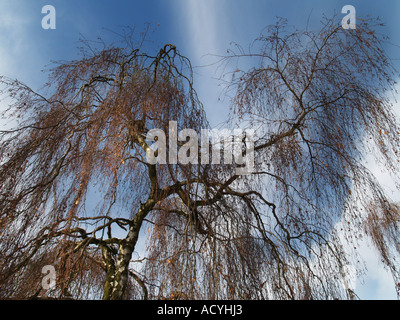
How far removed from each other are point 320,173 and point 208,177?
1424 mm

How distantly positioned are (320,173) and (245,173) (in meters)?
0.94

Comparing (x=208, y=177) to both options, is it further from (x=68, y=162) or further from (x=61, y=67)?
(x=61, y=67)

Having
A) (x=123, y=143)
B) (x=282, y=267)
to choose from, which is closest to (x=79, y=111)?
(x=123, y=143)

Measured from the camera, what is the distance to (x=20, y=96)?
370 centimetres

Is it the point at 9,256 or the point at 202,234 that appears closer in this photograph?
the point at 9,256

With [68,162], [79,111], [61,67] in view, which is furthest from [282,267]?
[61,67]

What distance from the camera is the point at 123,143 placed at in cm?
333

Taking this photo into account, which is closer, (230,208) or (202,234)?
(230,208)

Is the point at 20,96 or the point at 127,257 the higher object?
the point at 20,96

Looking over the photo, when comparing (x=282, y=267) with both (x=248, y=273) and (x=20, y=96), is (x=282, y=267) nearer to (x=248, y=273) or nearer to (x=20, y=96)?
(x=248, y=273)
